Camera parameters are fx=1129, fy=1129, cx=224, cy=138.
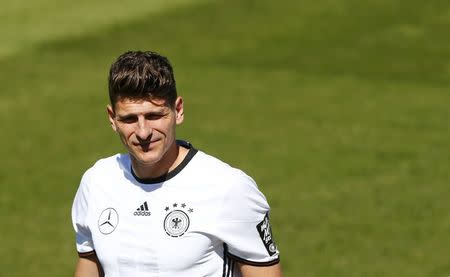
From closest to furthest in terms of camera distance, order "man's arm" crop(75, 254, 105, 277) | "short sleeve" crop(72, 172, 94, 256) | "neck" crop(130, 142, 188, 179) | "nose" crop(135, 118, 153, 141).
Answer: "nose" crop(135, 118, 153, 141) → "neck" crop(130, 142, 188, 179) → "short sleeve" crop(72, 172, 94, 256) → "man's arm" crop(75, 254, 105, 277)

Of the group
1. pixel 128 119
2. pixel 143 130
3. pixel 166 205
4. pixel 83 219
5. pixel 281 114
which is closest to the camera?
pixel 143 130

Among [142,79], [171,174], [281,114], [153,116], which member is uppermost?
[281,114]

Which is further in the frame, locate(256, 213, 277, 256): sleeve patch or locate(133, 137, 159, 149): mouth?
locate(256, 213, 277, 256): sleeve patch

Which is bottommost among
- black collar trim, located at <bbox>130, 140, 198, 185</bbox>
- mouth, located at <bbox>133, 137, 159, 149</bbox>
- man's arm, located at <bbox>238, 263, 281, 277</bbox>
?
man's arm, located at <bbox>238, 263, 281, 277</bbox>

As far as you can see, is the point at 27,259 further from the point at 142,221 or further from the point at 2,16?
the point at 2,16

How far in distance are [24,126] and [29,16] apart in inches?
298

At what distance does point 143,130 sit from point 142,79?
255mm

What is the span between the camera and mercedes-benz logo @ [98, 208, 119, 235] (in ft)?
19.5

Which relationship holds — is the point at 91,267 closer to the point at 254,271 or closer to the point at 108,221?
the point at 108,221

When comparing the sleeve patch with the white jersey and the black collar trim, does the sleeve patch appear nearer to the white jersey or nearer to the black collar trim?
the white jersey

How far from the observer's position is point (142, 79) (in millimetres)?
5637

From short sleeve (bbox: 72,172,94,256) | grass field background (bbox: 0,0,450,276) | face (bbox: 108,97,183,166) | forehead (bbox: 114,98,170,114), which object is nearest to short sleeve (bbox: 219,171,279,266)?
face (bbox: 108,97,183,166)

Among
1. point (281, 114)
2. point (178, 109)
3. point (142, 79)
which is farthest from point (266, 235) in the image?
point (281, 114)

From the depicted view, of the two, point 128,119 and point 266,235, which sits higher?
point 128,119
